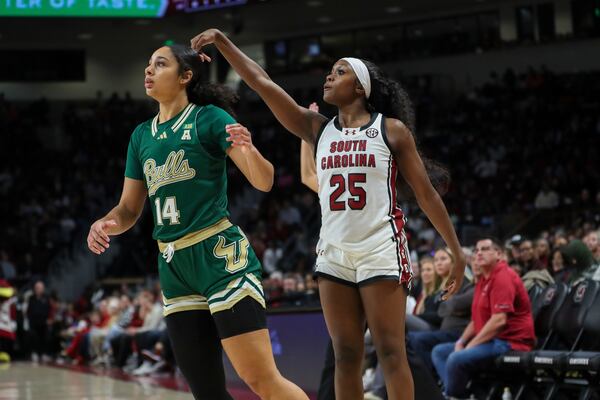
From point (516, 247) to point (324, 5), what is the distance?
15.2m

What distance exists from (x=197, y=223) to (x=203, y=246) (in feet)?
0.34

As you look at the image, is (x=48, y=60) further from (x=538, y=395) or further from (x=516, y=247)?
(x=538, y=395)

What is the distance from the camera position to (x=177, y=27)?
89.9ft

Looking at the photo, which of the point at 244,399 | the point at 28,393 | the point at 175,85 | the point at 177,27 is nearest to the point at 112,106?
the point at 177,27

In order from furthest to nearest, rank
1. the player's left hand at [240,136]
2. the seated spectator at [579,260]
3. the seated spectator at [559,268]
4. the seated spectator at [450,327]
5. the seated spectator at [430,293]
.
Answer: the seated spectator at [559,268] < the seated spectator at [430,293] < the seated spectator at [579,260] < the seated spectator at [450,327] < the player's left hand at [240,136]

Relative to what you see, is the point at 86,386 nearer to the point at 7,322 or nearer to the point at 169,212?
the point at 7,322

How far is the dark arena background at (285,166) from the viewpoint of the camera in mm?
10773

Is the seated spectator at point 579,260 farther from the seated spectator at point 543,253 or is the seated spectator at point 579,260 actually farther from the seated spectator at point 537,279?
the seated spectator at point 543,253

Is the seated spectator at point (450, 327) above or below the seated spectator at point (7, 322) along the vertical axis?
above

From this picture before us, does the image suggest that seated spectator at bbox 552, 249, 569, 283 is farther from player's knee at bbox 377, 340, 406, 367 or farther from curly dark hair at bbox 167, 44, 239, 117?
curly dark hair at bbox 167, 44, 239, 117

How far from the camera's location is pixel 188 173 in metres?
4.66

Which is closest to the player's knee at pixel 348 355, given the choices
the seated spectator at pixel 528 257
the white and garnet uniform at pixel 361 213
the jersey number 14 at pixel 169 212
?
the white and garnet uniform at pixel 361 213

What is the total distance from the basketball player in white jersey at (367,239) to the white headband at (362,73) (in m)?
0.11

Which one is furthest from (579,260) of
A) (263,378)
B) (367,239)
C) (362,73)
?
(263,378)
